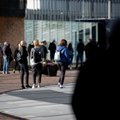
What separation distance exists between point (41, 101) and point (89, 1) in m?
21.6

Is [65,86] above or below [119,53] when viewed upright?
below

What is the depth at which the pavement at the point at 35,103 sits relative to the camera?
9253 mm

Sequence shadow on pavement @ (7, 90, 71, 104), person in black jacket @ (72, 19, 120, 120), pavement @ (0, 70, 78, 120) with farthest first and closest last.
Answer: shadow on pavement @ (7, 90, 71, 104), pavement @ (0, 70, 78, 120), person in black jacket @ (72, 19, 120, 120)

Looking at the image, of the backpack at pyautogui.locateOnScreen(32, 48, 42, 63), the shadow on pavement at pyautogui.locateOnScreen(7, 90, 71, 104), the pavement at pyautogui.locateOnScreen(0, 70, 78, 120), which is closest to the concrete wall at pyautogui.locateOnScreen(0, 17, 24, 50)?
the pavement at pyautogui.locateOnScreen(0, 70, 78, 120)

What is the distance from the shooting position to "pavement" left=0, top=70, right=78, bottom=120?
9253mm

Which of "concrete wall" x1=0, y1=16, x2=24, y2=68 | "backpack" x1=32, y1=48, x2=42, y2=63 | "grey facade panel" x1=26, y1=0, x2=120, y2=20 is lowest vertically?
"backpack" x1=32, y1=48, x2=42, y2=63

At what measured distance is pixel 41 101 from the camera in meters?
11.7

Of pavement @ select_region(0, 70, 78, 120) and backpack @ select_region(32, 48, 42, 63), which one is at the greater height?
backpack @ select_region(32, 48, 42, 63)

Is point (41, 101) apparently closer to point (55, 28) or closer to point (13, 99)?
point (13, 99)

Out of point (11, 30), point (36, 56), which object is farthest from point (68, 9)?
point (36, 56)

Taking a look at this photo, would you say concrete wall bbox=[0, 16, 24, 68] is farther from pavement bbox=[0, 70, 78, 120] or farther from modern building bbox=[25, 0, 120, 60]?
pavement bbox=[0, 70, 78, 120]

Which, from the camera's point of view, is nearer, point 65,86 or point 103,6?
point 65,86

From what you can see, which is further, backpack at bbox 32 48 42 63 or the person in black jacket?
backpack at bbox 32 48 42 63

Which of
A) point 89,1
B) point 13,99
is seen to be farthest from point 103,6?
point 13,99
